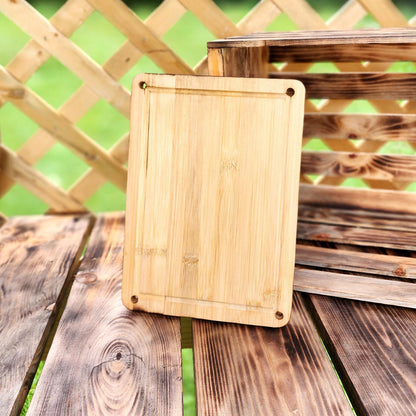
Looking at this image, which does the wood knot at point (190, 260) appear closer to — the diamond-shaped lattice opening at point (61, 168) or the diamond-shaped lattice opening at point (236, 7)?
the diamond-shaped lattice opening at point (61, 168)

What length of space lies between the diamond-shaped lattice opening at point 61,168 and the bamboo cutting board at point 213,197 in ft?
3.94

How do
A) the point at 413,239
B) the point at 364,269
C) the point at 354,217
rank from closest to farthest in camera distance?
1. the point at 364,269
2. the point at 413,239
3. the point at 354,217

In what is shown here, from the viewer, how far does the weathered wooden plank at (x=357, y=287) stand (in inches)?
33.1

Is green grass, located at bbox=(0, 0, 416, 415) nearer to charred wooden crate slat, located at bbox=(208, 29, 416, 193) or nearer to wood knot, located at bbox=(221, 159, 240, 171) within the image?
charred wooden crate slat, located at bbox=(208, 29, 416, 193)

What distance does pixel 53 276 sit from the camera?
97cm

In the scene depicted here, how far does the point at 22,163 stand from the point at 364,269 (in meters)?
0.87

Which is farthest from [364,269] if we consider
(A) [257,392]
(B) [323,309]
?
(A) [257,392]

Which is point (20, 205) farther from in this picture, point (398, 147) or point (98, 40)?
point (98, 40)

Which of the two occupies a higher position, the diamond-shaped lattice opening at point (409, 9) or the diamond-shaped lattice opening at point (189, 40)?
the diamond-shaped lattice opening at point (189, 40)

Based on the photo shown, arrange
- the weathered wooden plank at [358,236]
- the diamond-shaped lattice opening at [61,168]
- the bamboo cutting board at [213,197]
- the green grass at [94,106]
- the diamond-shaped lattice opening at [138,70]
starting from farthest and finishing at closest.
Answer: the diamond-shaped lattice opening at [138,70] < the diamond-shaped lattice opening at [61,168] < the green grass at [94,106] < the weathered wooden plank at [358,236] < the bamboo cutting board at [213,197]

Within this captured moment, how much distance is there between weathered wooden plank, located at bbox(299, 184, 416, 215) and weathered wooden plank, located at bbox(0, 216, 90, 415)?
53 centimetres

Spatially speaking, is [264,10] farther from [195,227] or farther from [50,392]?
[50,392]

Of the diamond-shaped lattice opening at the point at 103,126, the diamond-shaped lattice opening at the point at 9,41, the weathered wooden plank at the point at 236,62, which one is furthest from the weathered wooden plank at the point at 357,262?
the diamond-shaped lattice opening at the point at 9,41

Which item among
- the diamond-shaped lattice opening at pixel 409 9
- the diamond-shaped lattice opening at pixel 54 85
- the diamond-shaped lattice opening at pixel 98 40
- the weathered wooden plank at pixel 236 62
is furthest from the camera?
the diamond-shaped lattice opening at pixel 98 40
